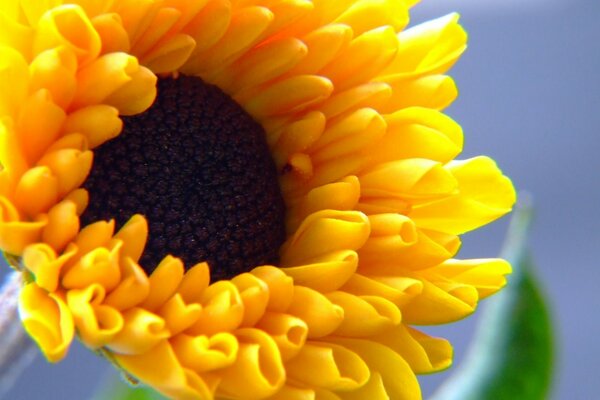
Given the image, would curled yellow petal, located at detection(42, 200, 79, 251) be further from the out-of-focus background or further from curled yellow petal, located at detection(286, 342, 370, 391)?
the out-of-focus background

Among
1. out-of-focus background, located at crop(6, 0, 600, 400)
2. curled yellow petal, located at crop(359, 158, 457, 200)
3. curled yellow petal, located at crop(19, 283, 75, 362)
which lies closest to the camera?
curled yellow petal, located at crop(19, 283, 75, 362)

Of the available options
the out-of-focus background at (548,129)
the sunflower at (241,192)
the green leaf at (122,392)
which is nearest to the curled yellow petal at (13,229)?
the sunflower at (241,192)

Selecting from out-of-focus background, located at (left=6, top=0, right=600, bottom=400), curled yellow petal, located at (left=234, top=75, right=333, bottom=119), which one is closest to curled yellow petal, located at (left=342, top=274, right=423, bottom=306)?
curled yellow petal, located at (left=234, top=75, right=333, bottom=119)

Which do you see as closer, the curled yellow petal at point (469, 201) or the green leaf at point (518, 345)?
the curled yellow petal at point (469, 201)

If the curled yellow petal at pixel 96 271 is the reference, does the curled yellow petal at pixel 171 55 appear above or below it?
above

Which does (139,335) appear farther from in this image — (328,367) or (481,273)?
(481,273)

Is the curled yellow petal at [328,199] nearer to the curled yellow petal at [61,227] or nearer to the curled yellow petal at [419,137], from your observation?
the curled yellow petal at [419,137]

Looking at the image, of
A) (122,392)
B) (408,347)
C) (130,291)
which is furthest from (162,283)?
(122,392)
